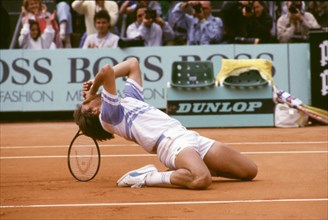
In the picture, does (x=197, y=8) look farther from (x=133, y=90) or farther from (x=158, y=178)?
(x=158, y=178)

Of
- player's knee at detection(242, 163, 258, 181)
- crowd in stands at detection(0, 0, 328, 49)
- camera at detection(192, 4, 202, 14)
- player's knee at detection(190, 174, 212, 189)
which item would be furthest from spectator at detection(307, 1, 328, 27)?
player's knee at detection(190, 174, 212, 189)

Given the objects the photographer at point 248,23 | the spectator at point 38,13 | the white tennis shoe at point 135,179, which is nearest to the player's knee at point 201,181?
the white tennis shoe at point 135,179

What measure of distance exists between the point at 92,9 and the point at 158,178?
9305 millimetres

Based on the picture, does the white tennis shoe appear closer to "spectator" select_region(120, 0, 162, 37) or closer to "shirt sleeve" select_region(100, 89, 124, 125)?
"shirt sleeve" select_region(100, 89, 124, 125)

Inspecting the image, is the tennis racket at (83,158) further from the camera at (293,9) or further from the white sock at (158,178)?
the camera at (293,9)

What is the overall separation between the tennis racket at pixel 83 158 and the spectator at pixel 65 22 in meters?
8.71

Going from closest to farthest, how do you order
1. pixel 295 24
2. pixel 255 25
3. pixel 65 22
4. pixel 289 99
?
1. pixel 289 99
2. pixel 255 25
3. pixel 295 24
4. pixel 65 22

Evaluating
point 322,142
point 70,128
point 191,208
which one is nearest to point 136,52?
point 70,128

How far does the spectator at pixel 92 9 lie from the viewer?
54.5 feet

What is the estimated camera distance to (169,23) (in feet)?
55.4

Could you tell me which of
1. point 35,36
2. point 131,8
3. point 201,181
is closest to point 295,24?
point 131,8

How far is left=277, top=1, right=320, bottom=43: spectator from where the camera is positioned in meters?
15.8

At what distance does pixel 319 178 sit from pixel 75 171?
96.7 inches

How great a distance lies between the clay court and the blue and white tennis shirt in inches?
19.7
